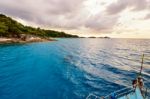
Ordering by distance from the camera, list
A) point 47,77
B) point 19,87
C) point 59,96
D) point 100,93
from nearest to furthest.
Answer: point 59,96, point 100,93, point 19,87, point 47,77

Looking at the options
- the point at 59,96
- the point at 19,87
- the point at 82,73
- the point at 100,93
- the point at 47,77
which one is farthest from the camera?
the point at 82,73

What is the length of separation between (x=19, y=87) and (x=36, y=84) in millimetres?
3169

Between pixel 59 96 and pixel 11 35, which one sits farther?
pixel 11 35

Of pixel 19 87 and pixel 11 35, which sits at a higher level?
pixel 11 35

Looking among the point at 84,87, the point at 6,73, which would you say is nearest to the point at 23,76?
the point at 6,73

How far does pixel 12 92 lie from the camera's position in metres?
26.0

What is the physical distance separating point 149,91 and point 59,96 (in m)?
15.5

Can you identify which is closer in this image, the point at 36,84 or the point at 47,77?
the point at 36,84

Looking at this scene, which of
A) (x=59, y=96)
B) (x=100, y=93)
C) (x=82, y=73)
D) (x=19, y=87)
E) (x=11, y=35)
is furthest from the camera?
(x=11, y=35)

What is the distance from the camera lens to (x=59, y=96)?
81.1ft

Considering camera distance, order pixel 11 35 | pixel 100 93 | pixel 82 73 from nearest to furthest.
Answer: pixel 100 93 < pixel 82 73 < pixel 11 35

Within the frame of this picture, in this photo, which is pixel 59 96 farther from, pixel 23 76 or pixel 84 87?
pixel 23 76

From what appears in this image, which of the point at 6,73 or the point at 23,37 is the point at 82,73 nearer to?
the point at 6,73

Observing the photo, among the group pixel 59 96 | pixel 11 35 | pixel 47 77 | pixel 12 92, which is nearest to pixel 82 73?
pixel 47 77
